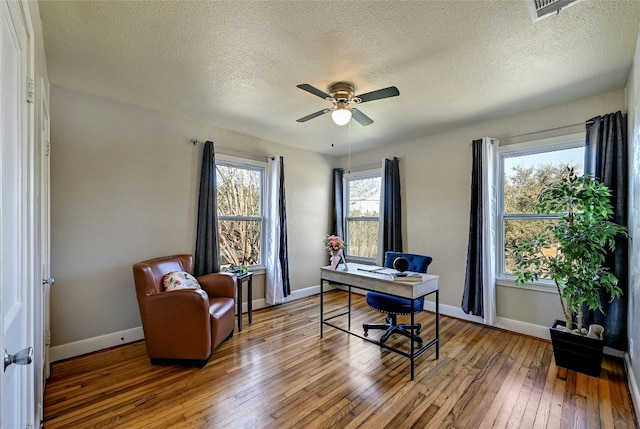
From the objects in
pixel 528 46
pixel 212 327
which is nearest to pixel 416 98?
pixel 528 46

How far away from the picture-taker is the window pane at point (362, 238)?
16.8 ft

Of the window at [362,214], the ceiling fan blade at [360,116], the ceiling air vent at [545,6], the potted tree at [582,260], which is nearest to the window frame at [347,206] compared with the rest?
the window at [362,214]

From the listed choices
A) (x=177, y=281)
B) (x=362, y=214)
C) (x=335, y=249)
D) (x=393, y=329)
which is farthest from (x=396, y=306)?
(x=362, y=214)

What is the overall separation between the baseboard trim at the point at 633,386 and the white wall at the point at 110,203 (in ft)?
13.9

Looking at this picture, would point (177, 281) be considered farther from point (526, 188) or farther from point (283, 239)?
point (526, 188)

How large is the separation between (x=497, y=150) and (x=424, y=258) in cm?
168

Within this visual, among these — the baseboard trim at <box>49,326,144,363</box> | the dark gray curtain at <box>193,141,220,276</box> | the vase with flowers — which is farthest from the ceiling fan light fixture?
the baseboard trim at <box>49,326,144,363</box>

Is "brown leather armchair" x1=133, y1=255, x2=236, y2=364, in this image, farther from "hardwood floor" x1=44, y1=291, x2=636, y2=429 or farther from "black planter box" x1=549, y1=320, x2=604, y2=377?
"black planter box" x1=549, y1=320, x2=604, y2=377

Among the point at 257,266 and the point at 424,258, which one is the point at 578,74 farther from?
the point at 257,266

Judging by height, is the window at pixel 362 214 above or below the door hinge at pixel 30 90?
below

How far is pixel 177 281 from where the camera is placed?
2906 millimetres

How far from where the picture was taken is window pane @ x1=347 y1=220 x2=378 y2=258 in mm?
5105

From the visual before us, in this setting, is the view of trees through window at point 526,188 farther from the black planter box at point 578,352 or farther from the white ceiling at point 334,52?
the black planter box at point 578,352

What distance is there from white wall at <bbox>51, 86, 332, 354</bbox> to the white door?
1740mm
